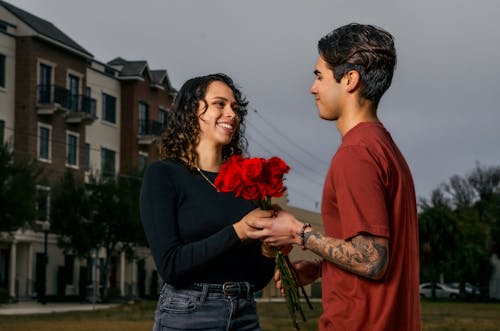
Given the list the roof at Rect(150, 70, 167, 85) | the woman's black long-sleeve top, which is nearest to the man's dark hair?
the woman's black long-sleeve top

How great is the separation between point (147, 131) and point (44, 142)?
39.6 feet

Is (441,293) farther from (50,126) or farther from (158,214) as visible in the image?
(158,214)

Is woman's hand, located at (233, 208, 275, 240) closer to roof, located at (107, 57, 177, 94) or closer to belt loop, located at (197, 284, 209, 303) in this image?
belt loop, located at (197, 284, 209, 303)

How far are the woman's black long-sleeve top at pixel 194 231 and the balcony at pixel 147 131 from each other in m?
62.3

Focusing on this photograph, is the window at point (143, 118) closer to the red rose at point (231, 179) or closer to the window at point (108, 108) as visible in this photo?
the window at point (108, 108)

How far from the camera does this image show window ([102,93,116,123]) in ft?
213

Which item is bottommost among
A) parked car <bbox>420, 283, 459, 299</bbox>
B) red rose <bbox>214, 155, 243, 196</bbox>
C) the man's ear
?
parked car <bbox>420, 283, 459, 299</bbox>

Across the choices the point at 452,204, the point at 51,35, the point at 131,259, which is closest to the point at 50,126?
the point at 51,35

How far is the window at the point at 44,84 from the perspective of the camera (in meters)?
56.4

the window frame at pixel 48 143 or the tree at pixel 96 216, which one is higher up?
→ the window frame at pixel 48 143

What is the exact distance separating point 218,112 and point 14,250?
49648 millimetres

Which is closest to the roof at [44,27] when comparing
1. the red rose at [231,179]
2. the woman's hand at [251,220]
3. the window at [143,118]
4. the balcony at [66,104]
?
the balcony at [66,104]

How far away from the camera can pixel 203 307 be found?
4.89 metres

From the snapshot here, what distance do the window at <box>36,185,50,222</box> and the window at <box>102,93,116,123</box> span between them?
34.2 feet
